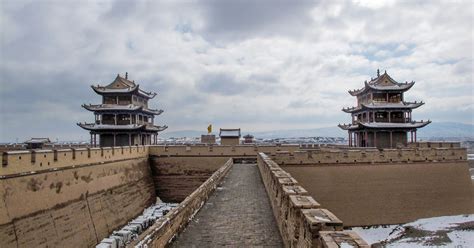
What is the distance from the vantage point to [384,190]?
2319 centimetres

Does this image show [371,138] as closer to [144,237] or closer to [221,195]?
[221,195]

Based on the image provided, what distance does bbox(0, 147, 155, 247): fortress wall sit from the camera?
12250mm

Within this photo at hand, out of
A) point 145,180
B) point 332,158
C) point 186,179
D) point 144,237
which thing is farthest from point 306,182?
point 144,237

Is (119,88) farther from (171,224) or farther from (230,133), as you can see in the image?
(171,224)

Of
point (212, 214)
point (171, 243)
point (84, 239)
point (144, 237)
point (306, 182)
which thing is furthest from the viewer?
point (306, 182)

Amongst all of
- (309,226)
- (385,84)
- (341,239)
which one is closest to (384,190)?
(385,84)

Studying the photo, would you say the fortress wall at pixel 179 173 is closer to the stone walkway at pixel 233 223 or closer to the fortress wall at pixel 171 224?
the stone walkway at pixel 233 223

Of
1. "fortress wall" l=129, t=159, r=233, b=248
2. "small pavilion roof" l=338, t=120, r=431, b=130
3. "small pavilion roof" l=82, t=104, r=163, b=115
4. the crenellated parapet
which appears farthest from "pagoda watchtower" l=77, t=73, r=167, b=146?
"fortress wall" l=129, t=159, r=233, b=248

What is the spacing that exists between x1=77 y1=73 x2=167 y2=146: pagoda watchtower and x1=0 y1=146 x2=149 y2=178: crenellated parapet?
979 centimetres

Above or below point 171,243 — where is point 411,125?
above

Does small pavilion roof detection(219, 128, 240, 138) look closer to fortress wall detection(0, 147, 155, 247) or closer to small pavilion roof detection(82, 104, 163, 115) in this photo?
small pavilion roof detection(82, 104, 163, 115)

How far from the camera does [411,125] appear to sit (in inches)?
1155

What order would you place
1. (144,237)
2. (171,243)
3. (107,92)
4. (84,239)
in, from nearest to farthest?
(144,237)
(171,243)
(84,239)
(107,92)

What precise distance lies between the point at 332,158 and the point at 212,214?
15.6 meters
